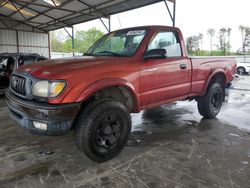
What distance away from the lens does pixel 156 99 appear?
11.4 feet

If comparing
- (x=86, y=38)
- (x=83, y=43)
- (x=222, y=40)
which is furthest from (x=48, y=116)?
(x=83, y=43)

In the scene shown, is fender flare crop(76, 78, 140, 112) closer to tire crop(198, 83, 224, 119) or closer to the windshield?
the windshield

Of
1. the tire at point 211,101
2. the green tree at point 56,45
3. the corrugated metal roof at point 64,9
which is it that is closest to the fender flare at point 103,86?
the tire at point 211,101

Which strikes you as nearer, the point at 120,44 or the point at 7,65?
the point at 120,44

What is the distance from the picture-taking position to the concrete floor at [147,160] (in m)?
2.45

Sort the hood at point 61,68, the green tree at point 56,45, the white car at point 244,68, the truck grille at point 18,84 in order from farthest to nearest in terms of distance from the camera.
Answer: the green tree at point 56,45 < the white car at point 244,68 < the truck grille at point 18,84 < the hood at point 61,68

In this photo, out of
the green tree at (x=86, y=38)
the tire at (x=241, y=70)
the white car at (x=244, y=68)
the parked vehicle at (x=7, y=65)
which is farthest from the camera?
the green tree at (x=86, y=38)

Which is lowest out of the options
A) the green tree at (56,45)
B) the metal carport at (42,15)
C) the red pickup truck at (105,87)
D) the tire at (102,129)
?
the tire at (102,129)

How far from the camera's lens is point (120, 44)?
3615 millimetres

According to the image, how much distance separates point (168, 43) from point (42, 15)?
1338cm

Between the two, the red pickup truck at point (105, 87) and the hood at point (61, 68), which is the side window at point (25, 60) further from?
the hood at point (61, 68)

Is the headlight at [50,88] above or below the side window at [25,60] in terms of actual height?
below

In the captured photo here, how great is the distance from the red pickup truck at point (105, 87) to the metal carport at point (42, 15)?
6.14 metres

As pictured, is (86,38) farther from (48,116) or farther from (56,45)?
(48,116)
